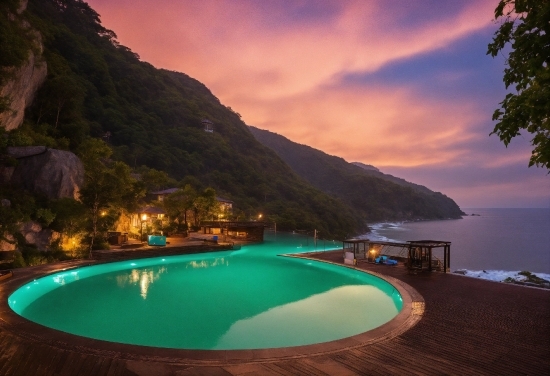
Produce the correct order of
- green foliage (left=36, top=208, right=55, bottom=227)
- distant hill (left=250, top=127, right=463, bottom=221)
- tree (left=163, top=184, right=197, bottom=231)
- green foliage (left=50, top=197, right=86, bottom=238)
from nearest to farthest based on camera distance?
green foliage (left=36, top=208, right=55, bottom=227) → green foliage (left=50, top=197, right=86, bottom=238) → tree (left=163, top=184, right=197, bottom=231) → distant hill (left=250, top=127, right=463, bottom=221)

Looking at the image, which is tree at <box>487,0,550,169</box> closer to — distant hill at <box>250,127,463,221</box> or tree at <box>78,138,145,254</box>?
tree at <box>78,138,145,254</box>

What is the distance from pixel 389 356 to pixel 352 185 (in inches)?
4686

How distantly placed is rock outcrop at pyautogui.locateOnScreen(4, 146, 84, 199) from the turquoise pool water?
5.93 m

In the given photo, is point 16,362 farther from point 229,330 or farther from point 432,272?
point 432,272

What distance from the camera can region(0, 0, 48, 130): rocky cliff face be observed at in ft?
63.8

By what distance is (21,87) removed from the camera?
849 inches

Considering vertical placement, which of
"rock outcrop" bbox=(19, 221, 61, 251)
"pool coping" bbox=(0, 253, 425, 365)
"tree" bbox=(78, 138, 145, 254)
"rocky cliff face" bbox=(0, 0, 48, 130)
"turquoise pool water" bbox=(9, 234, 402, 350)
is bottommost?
"turquoise pool water" bbox=(9, 234, 402, 350)

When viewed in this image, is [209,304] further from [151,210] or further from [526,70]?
[151,210]

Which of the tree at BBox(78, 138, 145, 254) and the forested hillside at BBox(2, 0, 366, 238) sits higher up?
the forested hillside at BBox(2, 0, 366, 238)

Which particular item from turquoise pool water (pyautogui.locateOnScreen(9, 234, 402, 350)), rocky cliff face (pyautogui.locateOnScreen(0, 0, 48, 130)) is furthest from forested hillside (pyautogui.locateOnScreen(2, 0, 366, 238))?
turquoise pool water (pyautogui.locateOnScreen(9, 234, 402, 350))

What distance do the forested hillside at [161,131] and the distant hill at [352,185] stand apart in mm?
37851

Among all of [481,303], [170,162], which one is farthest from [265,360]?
[170,162]

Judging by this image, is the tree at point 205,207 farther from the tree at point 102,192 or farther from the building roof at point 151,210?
the tree at point 102,192

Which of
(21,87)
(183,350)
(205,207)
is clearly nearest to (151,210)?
(205,207)
